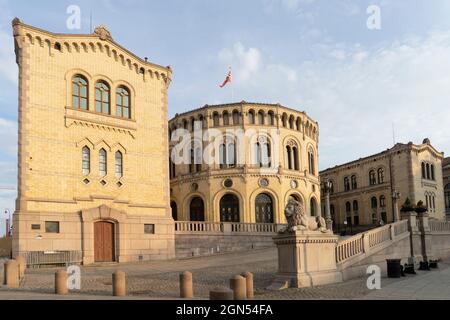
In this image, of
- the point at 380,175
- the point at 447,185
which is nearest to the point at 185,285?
the point at 380,175

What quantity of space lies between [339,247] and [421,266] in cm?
764

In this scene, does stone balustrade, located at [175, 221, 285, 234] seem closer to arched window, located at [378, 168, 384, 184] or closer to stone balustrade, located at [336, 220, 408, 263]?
stone balustrade, located at [336, 220, 408, 263]

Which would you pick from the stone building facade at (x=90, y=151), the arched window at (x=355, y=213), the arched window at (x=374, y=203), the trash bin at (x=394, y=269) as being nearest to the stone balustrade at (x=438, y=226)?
the trash bin at (x=394, y=269)

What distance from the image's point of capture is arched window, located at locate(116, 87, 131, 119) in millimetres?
32406

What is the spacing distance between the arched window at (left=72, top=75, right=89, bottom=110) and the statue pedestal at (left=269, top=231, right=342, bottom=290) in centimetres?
1812

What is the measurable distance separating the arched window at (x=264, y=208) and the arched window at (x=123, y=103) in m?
18.3

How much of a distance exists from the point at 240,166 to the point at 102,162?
1816 cm

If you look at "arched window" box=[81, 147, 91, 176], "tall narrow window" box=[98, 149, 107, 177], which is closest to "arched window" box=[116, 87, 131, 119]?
"tall narrow window" box=[98, 149, 107, 177]

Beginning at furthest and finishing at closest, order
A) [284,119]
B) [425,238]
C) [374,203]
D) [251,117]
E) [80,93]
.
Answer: [374,203] → [284,119] → [251,117] → [80,93] → [425,238]

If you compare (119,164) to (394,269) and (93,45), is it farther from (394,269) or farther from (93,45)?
(394,269)

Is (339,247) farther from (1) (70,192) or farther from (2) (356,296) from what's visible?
(1) (70,192)

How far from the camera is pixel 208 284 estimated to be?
61.1ft

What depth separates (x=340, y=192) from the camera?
6962 cm
